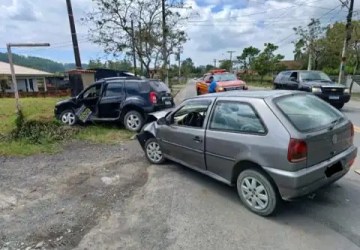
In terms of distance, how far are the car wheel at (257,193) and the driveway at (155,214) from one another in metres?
0.11

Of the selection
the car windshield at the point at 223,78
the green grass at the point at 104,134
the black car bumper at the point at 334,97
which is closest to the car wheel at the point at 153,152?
the green grass at the point at 104,134

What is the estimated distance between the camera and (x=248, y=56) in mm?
68500

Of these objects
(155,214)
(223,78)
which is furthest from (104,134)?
(223,78)

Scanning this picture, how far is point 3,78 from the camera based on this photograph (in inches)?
1131

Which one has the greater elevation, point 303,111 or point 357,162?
point 303,111

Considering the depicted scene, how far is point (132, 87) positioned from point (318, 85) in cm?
807

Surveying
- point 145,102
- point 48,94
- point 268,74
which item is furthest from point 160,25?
point 268,74

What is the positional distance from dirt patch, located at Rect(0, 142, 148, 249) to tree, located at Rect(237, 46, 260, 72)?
61.6 metres

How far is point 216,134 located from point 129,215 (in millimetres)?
1634

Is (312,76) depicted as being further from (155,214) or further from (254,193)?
(155,214)

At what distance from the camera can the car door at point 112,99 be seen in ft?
30.7

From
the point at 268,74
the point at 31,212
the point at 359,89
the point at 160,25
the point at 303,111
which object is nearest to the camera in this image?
the point at 303,111

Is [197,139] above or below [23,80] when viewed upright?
below

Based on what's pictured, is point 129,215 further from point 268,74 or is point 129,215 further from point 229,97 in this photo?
point 268,74
